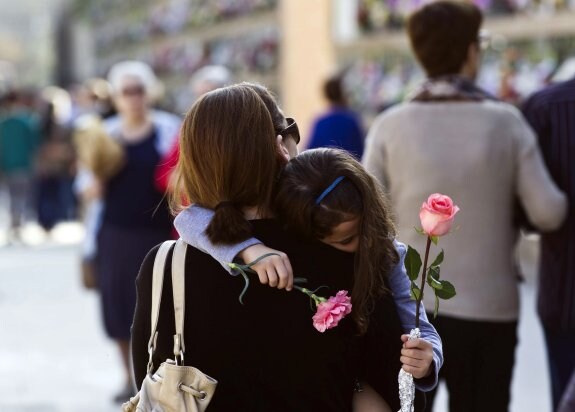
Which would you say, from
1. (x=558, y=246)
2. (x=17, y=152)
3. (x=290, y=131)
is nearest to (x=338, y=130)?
(x=558, y=246)

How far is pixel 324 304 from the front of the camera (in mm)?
2338

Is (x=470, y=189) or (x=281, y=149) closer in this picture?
(x=281, y=149)

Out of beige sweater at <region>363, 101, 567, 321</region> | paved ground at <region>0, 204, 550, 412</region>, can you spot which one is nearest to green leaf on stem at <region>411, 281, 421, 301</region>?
beige sweater at <region>363, 101, 567, 321</region>

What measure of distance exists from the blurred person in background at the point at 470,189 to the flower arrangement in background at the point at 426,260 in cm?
Result: 121

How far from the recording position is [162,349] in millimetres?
2475

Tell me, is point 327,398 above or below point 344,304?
below

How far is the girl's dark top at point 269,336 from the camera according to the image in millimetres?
2398

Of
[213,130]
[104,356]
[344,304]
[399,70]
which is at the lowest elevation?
[104,356]

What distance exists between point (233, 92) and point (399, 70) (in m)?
7.98

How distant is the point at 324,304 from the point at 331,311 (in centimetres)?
2

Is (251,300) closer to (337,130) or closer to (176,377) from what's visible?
(176,377)

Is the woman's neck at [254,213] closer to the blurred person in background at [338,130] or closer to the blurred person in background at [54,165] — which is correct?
the blurred person in background at [338,130]

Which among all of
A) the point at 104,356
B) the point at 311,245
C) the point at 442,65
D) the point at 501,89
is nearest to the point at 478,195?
the point at 442,65

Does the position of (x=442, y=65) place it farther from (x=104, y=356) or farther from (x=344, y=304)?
(x=104, y=356)
